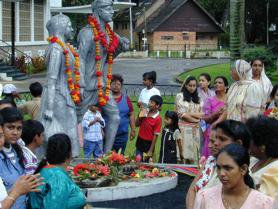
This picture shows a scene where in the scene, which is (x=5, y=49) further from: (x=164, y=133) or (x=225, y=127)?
(x=225, y=127)

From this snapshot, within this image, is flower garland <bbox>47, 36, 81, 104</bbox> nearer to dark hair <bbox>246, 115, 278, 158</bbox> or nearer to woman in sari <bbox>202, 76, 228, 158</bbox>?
woman in sari <bbox>202, 76, 228, 158</bbox>

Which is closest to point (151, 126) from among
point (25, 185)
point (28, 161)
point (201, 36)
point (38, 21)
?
point (28, 161)

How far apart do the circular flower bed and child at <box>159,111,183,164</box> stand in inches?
24.7

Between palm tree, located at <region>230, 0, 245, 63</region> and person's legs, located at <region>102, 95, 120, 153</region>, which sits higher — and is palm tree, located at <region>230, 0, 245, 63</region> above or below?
above

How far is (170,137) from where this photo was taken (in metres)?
9.81

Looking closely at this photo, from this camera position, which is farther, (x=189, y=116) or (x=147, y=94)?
(x=147, y=94)

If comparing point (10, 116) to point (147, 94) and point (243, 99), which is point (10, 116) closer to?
point (243, 99)

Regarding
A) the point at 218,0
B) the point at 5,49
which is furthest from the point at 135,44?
the point at 5,49

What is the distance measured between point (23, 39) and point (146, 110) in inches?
1104

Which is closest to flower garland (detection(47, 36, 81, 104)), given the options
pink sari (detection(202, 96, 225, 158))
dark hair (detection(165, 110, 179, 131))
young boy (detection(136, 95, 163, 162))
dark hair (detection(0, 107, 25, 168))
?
young boy (detection(136, 95, 163, 162))

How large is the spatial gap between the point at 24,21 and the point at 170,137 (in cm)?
2928

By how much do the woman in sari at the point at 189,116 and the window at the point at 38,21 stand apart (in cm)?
3026

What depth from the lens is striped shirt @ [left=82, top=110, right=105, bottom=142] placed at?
10.0m

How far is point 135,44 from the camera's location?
2857 inches
